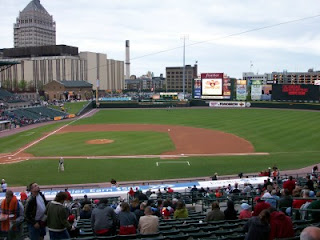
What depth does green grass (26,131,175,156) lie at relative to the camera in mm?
33656

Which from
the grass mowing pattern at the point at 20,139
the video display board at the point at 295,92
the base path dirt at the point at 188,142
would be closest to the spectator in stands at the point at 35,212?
the base path dirt at the point at 188,142

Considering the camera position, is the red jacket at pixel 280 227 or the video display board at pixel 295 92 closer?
the red jacket at pixel 280 227

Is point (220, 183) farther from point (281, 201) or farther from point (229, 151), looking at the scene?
point (229, 151)

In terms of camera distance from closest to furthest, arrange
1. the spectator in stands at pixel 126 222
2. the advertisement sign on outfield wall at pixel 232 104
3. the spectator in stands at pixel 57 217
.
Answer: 1. the spectator in stands at pixel 57 217
2. the spectator in stands at pixel 126 222
3. the advertisement sign on outfield wall at pixel 232 104

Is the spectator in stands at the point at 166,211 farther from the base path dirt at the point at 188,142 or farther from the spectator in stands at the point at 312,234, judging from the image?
the base path dirt at the point at 188,142

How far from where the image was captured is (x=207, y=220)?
8.39m

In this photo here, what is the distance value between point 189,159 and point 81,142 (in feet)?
47.2

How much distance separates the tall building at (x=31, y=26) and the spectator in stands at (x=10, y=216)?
195 metres

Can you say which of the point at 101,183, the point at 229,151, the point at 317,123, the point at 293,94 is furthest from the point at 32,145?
the point at 293,94

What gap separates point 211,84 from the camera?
265 feet

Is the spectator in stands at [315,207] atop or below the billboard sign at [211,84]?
below

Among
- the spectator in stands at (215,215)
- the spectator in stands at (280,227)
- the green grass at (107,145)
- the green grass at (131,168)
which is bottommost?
the green grass at (131,168)

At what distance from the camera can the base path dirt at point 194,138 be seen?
114ft

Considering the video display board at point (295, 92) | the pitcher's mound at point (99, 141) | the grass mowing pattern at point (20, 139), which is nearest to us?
the grass mowing pattern at point (20, 139)
